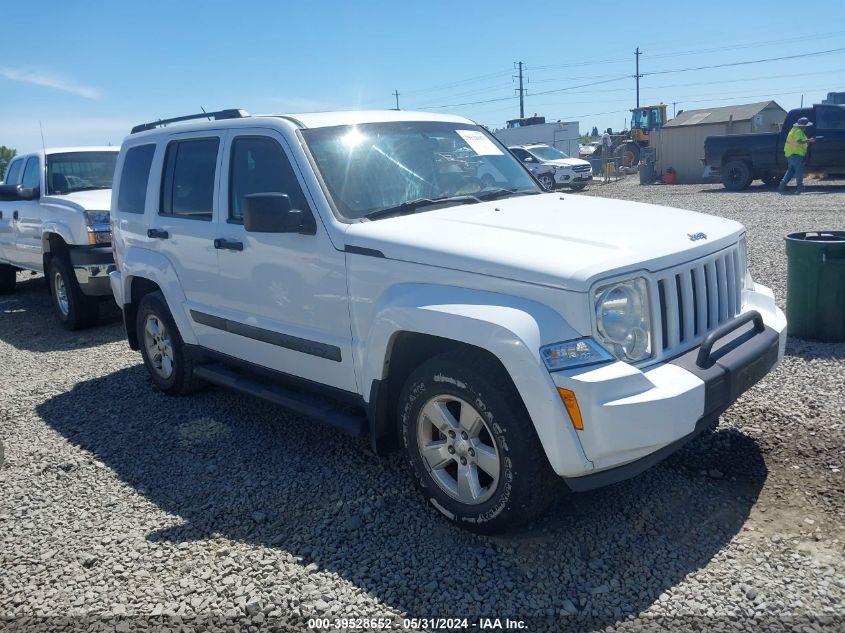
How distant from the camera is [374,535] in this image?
11.8 ft

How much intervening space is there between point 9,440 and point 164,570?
256 cm

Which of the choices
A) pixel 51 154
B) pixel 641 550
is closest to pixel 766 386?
pixel 641 550

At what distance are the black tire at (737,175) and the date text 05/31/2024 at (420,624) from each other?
2053cm

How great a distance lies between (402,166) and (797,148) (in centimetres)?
1682

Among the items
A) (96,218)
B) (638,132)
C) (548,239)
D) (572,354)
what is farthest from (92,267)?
(638,132)

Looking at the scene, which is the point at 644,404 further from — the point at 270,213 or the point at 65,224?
the point at 65,224

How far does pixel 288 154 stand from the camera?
4152 millimetres

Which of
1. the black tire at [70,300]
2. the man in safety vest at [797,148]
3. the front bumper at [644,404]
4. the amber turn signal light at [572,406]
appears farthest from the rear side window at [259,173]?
the man in safety vest at [797,148]

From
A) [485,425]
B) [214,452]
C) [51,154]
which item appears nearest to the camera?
[485,425]

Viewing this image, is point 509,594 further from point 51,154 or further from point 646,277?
point 51,154

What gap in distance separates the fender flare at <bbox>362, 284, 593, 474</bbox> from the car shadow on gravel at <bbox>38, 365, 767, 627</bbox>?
0.56 m

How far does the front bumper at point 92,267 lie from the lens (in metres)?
7.96

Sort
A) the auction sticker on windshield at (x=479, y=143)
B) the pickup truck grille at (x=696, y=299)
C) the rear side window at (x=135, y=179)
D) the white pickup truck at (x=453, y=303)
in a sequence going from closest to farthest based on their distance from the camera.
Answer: the white pickup truck at (x=453, y=303), the pickup truck grille at (x=696, y=299), the auction sticker on windshield at (x=479, y=143), the rear side window at (x=135, y=179)

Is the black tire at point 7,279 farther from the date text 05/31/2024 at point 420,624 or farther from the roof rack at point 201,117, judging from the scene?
the date text 05/31/2024 at point 420,624
